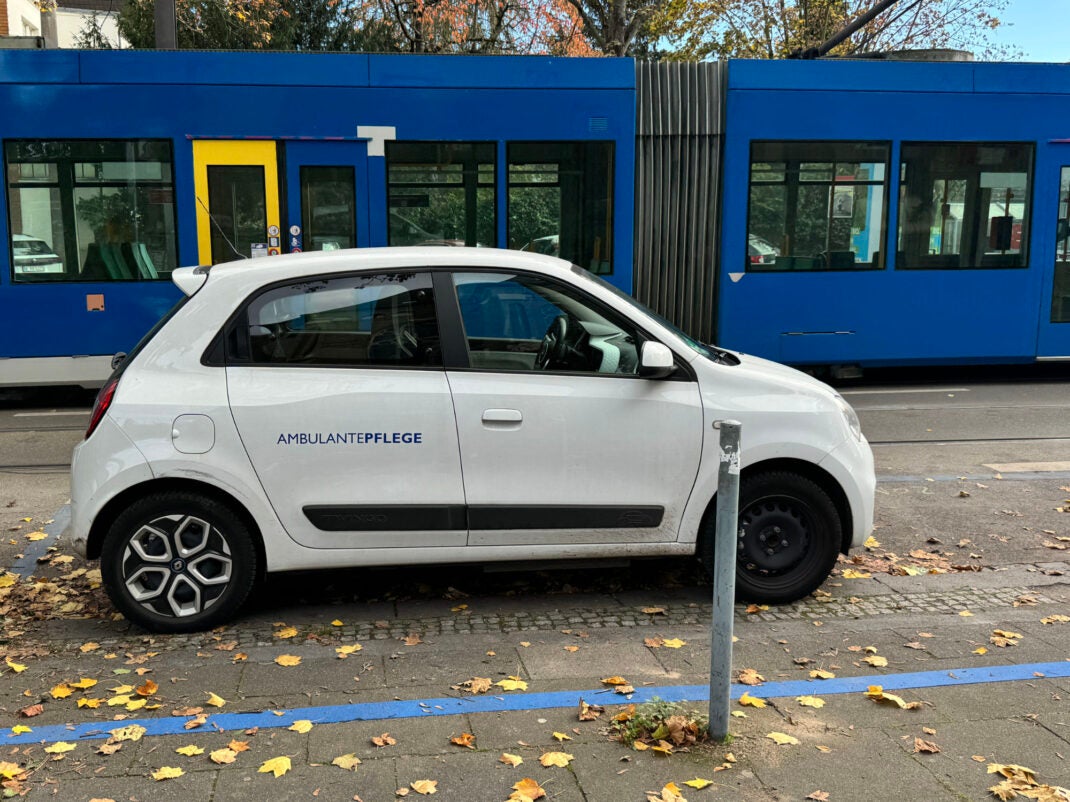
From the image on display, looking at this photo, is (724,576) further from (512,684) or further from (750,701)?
(512,684)

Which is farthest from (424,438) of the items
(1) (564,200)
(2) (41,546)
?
(1) (564,200)

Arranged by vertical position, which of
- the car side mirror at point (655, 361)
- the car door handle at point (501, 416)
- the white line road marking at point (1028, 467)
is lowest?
the white line road marking at point (1028, 467)

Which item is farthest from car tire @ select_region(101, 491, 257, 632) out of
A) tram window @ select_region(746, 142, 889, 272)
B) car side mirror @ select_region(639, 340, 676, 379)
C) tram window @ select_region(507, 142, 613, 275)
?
tram window @ select_region(746, 142, 889, 272)

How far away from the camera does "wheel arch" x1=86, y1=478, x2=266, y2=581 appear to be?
4445mm

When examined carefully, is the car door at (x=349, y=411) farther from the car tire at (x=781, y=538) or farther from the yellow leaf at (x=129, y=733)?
the car tire at (x=781, y=538)

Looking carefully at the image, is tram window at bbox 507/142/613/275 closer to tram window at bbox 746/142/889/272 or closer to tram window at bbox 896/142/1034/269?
A: tram window at bbox 746/142/889/272

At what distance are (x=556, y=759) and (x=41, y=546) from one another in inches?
155

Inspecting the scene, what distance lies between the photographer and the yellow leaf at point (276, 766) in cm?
332

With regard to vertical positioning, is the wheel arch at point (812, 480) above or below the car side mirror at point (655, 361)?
below

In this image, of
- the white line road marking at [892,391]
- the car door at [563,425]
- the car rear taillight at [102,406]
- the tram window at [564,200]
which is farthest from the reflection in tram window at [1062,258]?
the car rear taillight at [102,406]

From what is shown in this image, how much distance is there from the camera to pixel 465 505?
4.59 metres

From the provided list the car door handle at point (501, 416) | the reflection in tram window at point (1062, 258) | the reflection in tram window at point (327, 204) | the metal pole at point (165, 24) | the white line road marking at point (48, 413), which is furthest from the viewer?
the metal pole at point (165, 24)

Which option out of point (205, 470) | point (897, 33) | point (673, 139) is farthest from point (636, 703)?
point (897, 33)

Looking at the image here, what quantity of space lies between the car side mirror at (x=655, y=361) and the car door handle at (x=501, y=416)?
0.61 meters
